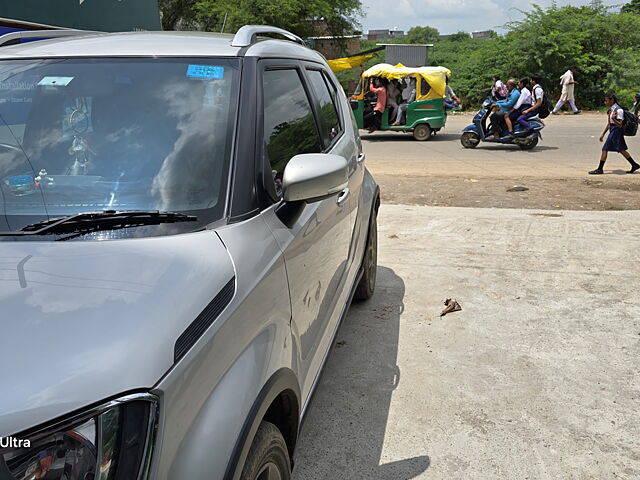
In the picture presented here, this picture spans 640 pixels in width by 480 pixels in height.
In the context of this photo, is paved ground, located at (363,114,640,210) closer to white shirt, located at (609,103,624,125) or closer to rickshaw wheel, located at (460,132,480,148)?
rickshaw wheel, located at (460,132,480,148)

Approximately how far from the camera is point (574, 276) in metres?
5.13

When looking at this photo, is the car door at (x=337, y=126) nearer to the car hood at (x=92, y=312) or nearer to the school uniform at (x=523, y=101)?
the car hood at (x=92, y=312)

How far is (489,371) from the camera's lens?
3.58m

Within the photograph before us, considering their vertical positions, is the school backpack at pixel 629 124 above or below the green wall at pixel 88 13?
below

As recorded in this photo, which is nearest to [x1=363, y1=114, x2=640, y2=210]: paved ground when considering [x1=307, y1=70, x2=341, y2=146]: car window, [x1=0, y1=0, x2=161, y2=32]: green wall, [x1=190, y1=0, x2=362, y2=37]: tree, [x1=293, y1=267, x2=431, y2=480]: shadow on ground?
[x1=293, y1=267, x2=431, y2=480]: shadow on ground

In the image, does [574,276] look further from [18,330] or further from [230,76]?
[18,330]

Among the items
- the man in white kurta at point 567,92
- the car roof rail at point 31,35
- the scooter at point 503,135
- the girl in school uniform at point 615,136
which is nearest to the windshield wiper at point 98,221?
the car roof rail at point 31,35

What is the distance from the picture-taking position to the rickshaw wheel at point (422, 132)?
16734 millimetres

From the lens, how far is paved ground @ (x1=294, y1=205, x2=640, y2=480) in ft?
9.20

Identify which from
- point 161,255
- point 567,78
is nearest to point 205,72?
point 161,255

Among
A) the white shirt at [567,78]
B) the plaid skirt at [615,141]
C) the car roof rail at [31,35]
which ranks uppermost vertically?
the white shirt at [567,78]

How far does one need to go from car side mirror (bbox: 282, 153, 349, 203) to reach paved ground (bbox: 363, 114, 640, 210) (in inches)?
254

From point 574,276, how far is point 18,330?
15.6ft

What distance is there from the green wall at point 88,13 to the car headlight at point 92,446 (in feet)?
22.3
